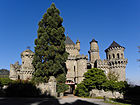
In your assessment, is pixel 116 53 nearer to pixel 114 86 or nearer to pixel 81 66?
pixel 81 66

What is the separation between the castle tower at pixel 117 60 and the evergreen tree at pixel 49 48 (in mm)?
19746

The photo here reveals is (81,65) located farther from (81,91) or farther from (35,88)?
(35,88)

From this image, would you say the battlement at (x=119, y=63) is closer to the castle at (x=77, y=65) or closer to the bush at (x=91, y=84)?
the castle at (x=77, y=65)

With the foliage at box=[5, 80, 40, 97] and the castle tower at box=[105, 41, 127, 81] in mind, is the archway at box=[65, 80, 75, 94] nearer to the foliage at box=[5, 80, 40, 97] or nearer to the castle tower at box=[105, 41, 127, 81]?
the castle tower at box=[105, 41, 127, 81]

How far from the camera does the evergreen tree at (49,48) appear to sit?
86.4 ft

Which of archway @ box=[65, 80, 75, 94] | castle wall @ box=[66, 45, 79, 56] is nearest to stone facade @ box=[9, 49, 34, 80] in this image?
archway @ box=[65, 80, 75, 94]

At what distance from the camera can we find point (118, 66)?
132 feet

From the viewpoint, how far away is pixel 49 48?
2731 cm

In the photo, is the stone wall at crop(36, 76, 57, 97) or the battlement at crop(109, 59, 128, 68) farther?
Answer: the battlement at crop(109, 59, 128, 68)

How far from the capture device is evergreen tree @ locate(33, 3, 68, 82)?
26328 mm

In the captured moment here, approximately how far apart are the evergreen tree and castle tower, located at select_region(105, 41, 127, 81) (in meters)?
19.7

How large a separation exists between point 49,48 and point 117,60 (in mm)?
24020

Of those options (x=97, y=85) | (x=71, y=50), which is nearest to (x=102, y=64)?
(x=71, y=50)

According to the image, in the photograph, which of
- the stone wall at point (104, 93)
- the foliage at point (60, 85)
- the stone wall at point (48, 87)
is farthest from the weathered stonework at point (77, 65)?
the stone wall at point (48, 87)
